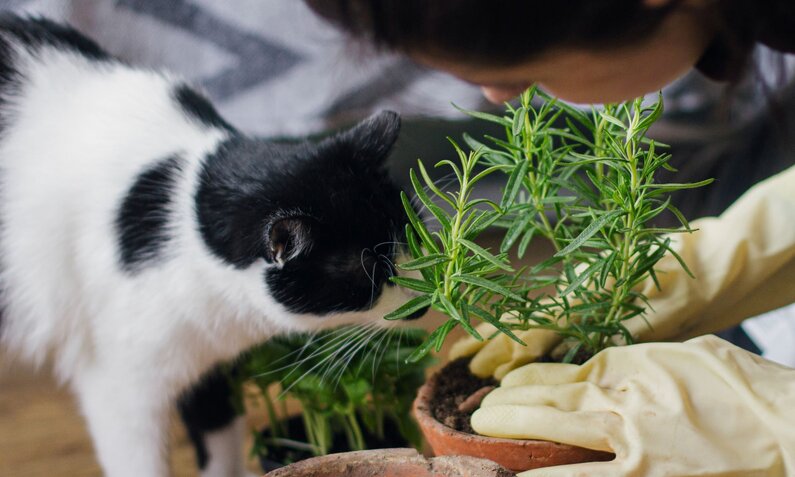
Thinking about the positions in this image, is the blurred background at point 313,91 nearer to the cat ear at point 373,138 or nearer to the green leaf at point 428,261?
the cat ear at point 373,138

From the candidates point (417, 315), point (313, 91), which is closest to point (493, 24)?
point (417, 315)

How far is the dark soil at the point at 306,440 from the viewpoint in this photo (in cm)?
94

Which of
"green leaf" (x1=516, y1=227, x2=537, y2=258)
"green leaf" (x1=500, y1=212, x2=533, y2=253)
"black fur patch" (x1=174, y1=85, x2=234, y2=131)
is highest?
"black fur patch" (x1=174, y1=85, x2=234, y2=131)

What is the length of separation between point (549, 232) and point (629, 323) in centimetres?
13

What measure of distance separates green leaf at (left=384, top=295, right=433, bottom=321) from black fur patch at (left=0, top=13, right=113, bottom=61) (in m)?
0.58

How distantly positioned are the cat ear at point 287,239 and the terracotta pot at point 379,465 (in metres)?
0.24

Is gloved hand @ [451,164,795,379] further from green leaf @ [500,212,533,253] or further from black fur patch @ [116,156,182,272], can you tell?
black fur patch @ [116,156,182,272]

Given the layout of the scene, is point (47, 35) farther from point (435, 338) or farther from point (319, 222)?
point (435, 338)

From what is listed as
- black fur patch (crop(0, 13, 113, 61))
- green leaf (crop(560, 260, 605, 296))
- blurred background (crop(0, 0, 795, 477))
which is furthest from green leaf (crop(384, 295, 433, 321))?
blurred background (crop(0, 0, 795, 477))

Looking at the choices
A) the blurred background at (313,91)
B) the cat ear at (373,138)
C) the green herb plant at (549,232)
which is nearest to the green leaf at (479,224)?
the green herb plant at (549,232)

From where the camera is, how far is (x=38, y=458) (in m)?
1.08

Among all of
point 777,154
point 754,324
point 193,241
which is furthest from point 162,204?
point 777,154

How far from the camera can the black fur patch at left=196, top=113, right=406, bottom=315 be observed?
72 centimetres

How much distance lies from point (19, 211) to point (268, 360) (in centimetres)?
33
